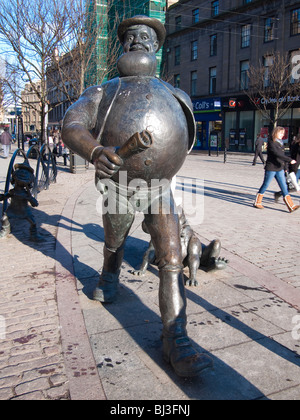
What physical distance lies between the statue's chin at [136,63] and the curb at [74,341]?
77.0 inches

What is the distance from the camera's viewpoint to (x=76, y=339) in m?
2.76

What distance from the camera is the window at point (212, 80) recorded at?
32562 millimetres

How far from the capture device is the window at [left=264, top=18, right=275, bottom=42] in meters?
27.1

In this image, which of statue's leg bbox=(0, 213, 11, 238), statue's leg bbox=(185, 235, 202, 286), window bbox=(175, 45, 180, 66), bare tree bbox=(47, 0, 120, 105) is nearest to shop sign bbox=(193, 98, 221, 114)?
window bbox=(175, 45, 180, 66)

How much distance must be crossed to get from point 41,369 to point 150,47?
2.36 m

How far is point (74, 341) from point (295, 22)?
28572 millimetres

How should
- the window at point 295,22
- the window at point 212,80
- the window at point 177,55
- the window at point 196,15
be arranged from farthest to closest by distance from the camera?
1. the window at point 177,55
2. the window at point 196,15
3. the window at point 212,80
4. the window at point 295,22

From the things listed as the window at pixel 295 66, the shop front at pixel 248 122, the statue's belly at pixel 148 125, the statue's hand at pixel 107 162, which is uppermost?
the window at pixel 295 66

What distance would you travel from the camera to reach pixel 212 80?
1296 inches

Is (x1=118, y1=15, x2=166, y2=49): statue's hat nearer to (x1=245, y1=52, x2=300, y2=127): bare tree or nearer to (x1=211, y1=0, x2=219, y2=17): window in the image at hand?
(x1=245, y1=52, x2=300, y2=127): bare tree

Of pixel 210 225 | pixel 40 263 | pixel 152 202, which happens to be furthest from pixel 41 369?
pixel 210 225

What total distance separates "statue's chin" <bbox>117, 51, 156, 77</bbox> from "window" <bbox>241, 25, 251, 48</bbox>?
29.9 metres

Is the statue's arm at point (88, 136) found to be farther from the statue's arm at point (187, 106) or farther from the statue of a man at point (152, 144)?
the statue's arm at point (187, 106)

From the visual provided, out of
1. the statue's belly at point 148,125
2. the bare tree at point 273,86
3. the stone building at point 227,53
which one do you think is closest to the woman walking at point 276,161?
the statue's belly at point 148,125
